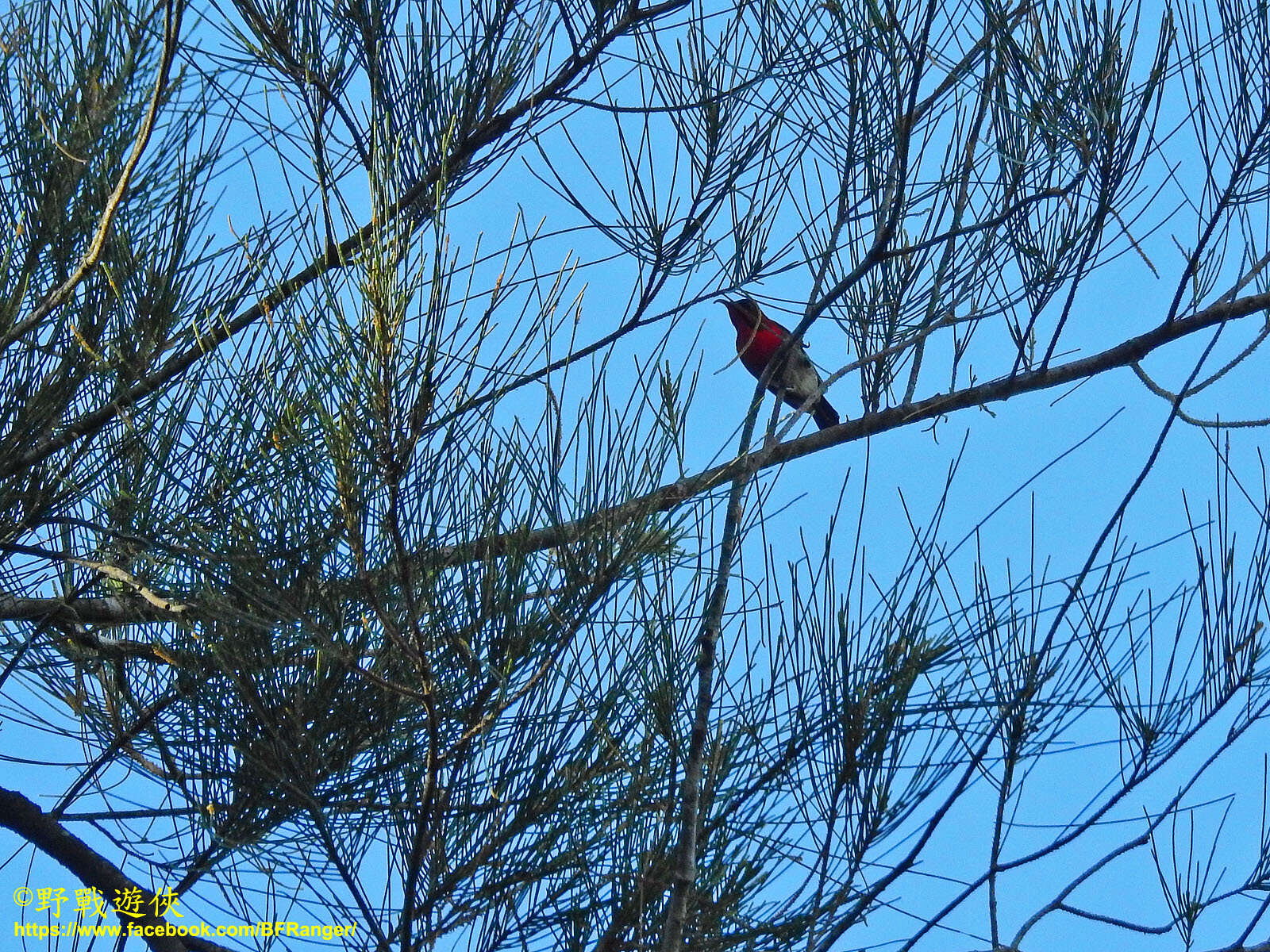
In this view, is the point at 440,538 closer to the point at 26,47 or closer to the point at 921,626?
the point at 921,626

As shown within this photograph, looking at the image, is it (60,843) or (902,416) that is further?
(902,416)

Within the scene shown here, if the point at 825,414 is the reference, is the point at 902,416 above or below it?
below

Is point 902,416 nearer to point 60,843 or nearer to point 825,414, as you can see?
point 60,843

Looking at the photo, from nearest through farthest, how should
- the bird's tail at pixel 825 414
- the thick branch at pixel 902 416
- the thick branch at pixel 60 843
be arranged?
the thick branch at pixel 902 416, the thick branch at pixel 60 843, the bird's tail at pixel 825 414

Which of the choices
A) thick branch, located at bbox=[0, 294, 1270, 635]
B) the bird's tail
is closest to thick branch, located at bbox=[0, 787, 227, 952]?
thick branch, located at bbox=[0, 294, 1270, 635]

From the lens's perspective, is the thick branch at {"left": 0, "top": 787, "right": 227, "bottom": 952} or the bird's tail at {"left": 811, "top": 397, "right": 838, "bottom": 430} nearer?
the thick branch at {"left": 0, "top": 787, "right": 227, "bottom": 952}

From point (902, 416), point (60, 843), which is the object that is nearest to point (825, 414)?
point (902, 416)

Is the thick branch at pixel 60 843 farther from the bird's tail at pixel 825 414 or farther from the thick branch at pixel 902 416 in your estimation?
the bird's tail at pixel 825 414

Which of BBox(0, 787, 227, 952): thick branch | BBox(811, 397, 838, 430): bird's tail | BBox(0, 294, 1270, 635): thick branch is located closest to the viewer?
BBox(0, 294, 1270, 635): thick branch

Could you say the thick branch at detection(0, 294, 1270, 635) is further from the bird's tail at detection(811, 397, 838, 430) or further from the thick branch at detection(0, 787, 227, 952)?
the bird's tail at detection(811, 397, 838, 430)

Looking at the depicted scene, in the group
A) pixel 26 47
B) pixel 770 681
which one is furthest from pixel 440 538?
pixel 26 47

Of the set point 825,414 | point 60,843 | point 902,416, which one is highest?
point 825,414

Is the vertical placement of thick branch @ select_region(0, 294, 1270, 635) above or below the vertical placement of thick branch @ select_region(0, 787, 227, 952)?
above

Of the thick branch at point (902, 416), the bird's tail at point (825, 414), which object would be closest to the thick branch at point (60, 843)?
the thick branch at point (902, 416)
